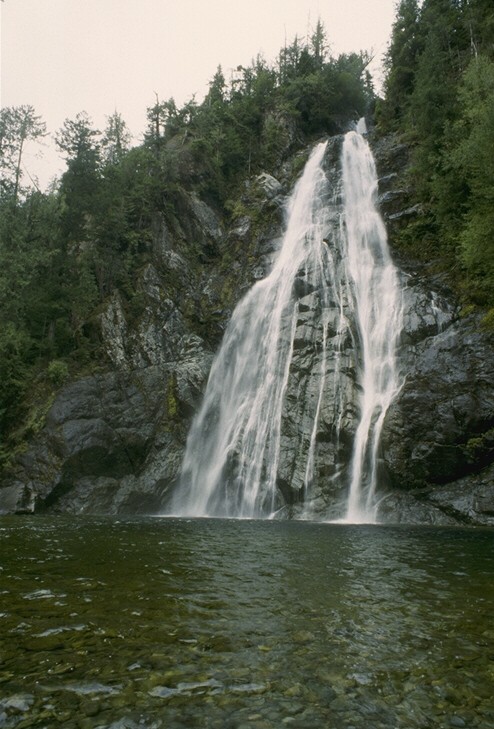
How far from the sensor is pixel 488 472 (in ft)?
52.0

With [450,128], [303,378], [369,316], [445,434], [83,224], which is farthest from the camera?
[83,224]

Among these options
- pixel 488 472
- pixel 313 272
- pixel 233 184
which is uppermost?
pixel 233 184

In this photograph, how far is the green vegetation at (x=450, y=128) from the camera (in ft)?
64.4

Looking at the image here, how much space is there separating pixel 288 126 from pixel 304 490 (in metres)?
37.4

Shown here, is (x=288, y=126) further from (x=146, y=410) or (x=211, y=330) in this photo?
(x=146, y=410)

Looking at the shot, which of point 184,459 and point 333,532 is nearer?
point 333,532

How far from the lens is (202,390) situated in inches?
1027

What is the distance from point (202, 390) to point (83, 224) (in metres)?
14.8

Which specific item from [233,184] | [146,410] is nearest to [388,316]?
[146,410]

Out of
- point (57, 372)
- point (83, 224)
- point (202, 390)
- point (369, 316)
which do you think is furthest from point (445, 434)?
point (83, 224)

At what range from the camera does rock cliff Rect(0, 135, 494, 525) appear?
54.2ft

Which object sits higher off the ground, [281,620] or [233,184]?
[233,184]

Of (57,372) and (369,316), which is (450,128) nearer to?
(369,316)

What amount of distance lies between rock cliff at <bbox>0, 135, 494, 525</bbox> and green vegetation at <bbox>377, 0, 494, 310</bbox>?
Result: 52.1 inches
